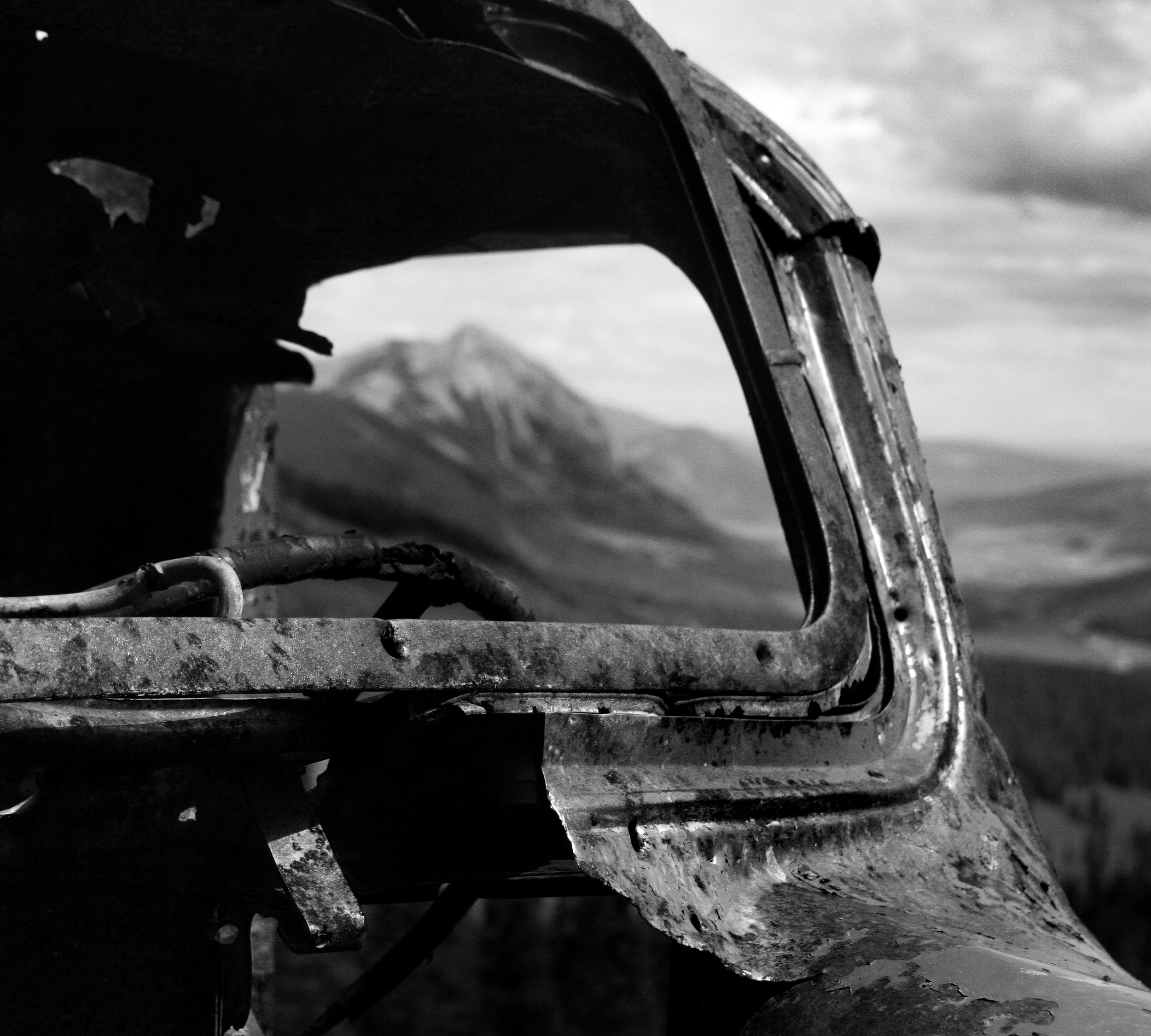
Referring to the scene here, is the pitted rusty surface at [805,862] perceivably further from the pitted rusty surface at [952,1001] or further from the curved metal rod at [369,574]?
the curved metal rod at [369,574]

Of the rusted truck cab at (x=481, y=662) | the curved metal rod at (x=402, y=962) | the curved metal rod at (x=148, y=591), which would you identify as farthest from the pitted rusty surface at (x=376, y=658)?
the curved metal rod at (x=402, y=962)

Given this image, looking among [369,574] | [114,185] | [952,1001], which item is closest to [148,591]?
[369,574]

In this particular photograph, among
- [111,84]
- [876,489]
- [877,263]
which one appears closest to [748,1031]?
[876,489]

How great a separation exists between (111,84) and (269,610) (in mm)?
1071

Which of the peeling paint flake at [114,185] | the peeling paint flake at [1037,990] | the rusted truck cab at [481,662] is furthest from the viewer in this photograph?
the peeling paint flake at [114,185]

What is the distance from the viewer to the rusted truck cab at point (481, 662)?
125cm

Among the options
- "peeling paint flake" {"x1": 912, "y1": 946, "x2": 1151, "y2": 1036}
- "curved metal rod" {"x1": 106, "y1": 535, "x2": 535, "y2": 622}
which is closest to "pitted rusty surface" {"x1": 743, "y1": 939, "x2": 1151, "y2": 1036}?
"peeling paint flake" {"x1": 912, "y1": 946, "x2": 1151, "y2": 1036}

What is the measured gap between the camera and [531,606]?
1941 mm

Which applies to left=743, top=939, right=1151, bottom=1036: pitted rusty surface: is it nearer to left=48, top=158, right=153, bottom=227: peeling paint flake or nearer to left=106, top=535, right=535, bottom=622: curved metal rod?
left=106, top=535, right=535, bottom=622: curved metal rod

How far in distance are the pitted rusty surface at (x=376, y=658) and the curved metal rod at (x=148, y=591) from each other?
167mm

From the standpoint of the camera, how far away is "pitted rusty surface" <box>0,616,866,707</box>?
111cm

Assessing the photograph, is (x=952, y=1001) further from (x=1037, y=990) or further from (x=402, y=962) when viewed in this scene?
(x=402, y=962)

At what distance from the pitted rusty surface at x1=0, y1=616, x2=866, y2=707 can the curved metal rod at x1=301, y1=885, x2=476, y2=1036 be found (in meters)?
0.85

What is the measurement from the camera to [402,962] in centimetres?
215
